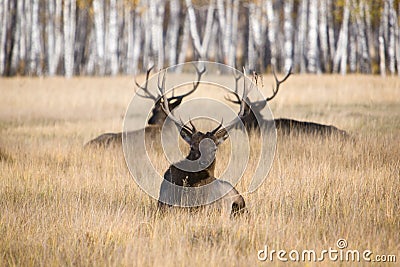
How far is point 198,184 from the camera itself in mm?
5062

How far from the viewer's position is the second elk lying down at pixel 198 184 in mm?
4941

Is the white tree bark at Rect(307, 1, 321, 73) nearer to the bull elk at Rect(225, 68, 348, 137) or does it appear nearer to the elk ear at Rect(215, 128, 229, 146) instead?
the bull elk at Rect(225, 68, 348, 137)

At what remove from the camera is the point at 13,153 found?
791 cm

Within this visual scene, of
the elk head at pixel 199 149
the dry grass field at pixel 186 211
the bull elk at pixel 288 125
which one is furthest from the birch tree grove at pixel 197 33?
the elk head at pixel 199 149

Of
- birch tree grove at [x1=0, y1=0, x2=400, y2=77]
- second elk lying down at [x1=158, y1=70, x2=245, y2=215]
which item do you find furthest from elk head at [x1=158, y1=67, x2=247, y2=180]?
birch tree grove at [x1=0, y1=0, x2=400, y2=77]

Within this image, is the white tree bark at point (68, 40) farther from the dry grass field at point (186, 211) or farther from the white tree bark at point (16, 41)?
the dry grass field at point (186, 211)

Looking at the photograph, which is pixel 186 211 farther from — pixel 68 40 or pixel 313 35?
pixel 68 40

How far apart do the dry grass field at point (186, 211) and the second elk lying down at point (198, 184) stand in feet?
0.40

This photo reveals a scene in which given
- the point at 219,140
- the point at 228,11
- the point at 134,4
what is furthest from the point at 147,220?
the point at 134,4

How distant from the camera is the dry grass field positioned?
160 inches

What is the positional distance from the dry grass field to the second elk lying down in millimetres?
122

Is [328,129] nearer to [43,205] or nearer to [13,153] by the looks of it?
[13,153]

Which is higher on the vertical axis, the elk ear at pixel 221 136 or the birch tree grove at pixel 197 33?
the birch tree grove at pixel 197 33

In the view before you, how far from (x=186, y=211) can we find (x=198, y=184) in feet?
0.89
